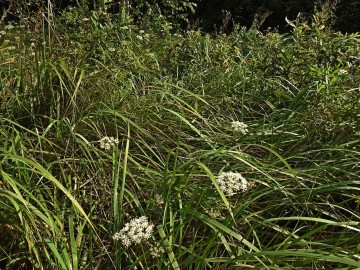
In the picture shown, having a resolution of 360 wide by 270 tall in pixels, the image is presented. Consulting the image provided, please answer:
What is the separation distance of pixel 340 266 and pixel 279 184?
0.40m

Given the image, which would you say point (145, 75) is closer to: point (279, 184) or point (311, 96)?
point (311, 96)

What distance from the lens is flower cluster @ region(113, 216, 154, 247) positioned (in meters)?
1.35

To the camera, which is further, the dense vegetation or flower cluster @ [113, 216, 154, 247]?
the dense vegetation

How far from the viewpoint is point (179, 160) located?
202 centimetres

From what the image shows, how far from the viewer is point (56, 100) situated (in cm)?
223

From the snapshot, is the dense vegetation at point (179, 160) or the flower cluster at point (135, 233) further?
the dense vegetation at point (179, 160)

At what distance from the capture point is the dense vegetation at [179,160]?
1495 mm

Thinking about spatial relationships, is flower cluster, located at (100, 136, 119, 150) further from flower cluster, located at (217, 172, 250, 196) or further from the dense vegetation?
flower cluster, located at (217, 172, 250, 196)

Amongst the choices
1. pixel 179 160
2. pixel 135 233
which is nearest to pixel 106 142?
pixel 179 160

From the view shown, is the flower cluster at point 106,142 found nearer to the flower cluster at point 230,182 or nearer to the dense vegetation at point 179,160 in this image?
the dense vegetation at point 179,160

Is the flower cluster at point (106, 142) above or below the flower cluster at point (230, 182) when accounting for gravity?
below

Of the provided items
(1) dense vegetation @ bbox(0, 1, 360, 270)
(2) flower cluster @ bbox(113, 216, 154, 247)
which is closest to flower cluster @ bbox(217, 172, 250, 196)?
(1) dense vegetation @ bbox(0, 1, 360, 270)

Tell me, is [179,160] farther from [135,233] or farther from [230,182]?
[135,233]

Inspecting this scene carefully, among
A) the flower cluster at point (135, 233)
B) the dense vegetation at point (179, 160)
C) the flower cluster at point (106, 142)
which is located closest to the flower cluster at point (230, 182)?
the dense vegetation at point (179, 160)
